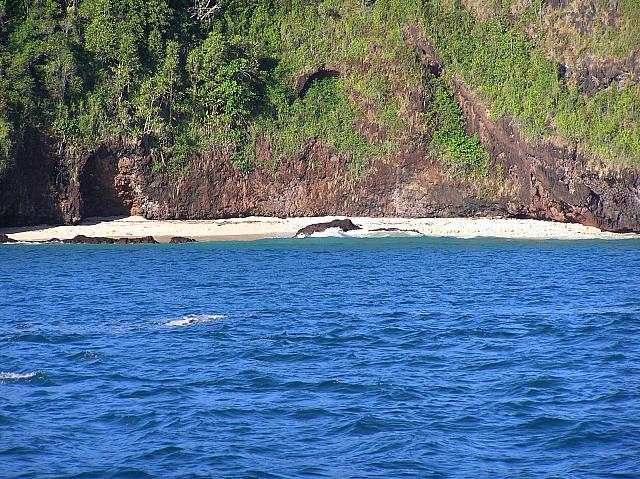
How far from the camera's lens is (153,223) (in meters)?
42.7

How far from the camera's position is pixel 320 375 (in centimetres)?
1593

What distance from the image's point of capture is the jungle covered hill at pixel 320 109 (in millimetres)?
40781

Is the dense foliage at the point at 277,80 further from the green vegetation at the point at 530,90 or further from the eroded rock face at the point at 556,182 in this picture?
the eroded rock face at the point at 556,182

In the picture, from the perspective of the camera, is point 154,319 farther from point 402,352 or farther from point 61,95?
point 61,95

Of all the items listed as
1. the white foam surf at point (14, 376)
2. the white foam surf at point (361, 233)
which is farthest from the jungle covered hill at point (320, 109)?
the white foam surf at point (14, 376)

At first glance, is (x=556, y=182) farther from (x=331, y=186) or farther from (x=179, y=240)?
(x=179, y=240)

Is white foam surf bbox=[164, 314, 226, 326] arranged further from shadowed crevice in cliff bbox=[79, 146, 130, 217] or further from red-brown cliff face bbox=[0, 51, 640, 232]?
shadowed crevice in cliff bbox=[79, 146, 130, 217]

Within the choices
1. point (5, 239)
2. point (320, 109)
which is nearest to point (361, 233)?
point (320, 109)

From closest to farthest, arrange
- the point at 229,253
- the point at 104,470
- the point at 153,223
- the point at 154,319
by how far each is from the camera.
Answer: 1. the point at 104,470
2. the point at 154,319
3. the point at 229,253
4. the point at 153,223

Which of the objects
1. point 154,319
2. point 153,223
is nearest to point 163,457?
point 154,319

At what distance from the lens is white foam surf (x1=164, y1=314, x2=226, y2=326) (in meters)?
20.8

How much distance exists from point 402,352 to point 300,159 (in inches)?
1066

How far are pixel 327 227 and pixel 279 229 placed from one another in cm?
230

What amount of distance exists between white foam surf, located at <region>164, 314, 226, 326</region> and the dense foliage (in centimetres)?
2099
